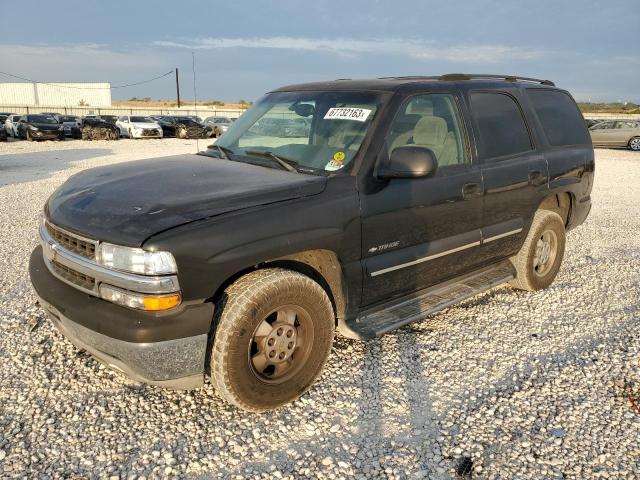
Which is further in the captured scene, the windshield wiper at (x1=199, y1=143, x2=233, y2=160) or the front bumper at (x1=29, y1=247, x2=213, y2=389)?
the windshield wiper at (x1=199, y1=143, x2=233, y2=160)

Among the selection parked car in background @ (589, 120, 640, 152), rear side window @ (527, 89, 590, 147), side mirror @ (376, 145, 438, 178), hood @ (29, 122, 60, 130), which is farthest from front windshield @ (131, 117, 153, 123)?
side mirror @ (376, 145, 438, 178)

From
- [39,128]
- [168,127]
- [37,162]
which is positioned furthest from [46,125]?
[37,162]

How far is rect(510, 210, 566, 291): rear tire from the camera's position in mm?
4723

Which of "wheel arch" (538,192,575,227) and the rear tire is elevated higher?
"wheel arch" (538,192,575,227)

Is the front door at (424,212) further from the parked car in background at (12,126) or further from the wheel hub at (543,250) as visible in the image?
the parked car in background at (12,126)

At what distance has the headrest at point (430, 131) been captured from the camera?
3.67m

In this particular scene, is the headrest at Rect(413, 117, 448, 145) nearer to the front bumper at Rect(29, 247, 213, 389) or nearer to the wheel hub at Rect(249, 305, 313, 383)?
the wheel hub at Rect(249, 305, 313, 383)

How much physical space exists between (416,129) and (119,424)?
2697mm

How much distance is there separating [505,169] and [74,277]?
325 cm

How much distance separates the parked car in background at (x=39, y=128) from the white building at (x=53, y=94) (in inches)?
1694

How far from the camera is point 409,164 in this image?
10.4 feet

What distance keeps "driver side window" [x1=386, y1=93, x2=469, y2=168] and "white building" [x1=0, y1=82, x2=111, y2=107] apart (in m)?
69.7

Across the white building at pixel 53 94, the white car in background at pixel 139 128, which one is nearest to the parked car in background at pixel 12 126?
the white car in background at pixel 139 128

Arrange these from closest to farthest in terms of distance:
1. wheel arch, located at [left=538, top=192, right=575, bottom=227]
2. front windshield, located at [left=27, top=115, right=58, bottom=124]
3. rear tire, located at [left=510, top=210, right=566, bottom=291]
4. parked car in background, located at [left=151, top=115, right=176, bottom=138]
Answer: rear tire, located at [left=510, top=210, right=566, bottom=291] → wheel arch, located at [left=538, top=192, right=575, bottom=227] → front windshield, located at [left=27, top=115, right=58, bottom=124] → parked car in background, located at [left=151, top=115, right=176, bottom=138]
